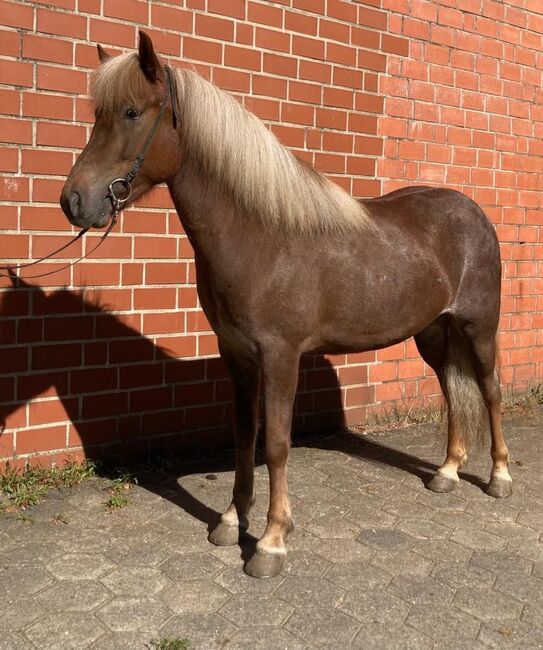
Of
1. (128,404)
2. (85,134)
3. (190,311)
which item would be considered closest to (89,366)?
(128,404)

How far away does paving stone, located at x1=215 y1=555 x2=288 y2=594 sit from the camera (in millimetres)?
2607

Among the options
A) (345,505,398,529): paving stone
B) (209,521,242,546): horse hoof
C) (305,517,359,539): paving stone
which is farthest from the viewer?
(345,505,398,529): paving stone

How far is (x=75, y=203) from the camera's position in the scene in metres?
2.53

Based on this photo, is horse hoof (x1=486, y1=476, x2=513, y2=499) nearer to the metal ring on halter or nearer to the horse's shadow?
the horse's shadow

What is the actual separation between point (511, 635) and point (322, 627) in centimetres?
67

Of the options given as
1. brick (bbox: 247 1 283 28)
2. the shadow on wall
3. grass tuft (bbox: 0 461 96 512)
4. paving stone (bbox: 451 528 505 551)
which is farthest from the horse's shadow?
brick (bbox: 247 1 283 28)

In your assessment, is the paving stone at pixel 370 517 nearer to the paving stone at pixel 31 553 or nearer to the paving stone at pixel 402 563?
the paving stone at pixel 402 563

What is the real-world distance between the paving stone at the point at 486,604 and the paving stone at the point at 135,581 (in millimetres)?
1187

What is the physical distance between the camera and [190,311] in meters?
4.25

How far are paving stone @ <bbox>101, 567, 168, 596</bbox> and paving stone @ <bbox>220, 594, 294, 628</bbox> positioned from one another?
32cm

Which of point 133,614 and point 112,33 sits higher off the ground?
point 112,33

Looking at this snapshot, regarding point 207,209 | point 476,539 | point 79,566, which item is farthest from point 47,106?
point 476,539

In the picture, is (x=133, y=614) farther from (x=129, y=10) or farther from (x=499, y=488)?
(x=129, y=10)

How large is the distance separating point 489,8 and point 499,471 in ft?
13.2
